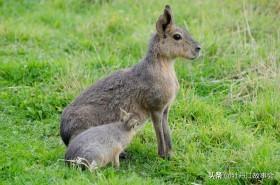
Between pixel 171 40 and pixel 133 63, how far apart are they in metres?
2.10

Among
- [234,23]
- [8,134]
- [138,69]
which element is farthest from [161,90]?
[234,23]

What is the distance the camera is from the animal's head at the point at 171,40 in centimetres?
639

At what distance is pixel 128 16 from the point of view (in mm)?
9883

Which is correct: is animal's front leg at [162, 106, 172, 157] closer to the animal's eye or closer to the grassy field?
the grassy field

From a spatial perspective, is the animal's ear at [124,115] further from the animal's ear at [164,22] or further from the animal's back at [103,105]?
the animal's ear at [164,22]

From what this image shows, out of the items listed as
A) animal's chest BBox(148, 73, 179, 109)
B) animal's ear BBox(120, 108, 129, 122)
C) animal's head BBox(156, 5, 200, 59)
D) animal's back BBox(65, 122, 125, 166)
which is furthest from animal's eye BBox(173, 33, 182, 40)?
animal's back BBox(65, 122, 125, 166)

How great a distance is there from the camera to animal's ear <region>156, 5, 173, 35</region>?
6383mm

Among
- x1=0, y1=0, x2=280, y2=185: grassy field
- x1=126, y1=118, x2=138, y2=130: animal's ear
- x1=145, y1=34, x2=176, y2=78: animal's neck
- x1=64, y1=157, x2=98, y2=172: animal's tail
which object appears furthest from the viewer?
x1=145, y1=34, x2=176, y2=78: animal's neck

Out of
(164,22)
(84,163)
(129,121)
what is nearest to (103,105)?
(129,121)

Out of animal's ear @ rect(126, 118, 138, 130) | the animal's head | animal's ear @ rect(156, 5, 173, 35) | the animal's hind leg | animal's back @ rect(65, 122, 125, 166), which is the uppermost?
animal's ear @ rect(156, 5, 173, 35)

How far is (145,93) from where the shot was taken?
6.27 meters

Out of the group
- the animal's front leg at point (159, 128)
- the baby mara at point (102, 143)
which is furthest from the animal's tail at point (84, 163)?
→ the animal's front leg at point (159, 128)

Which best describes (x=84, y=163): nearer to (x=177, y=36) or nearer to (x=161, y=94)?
(x=161, y=94)

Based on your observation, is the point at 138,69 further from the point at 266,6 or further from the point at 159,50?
the point at 266,6
